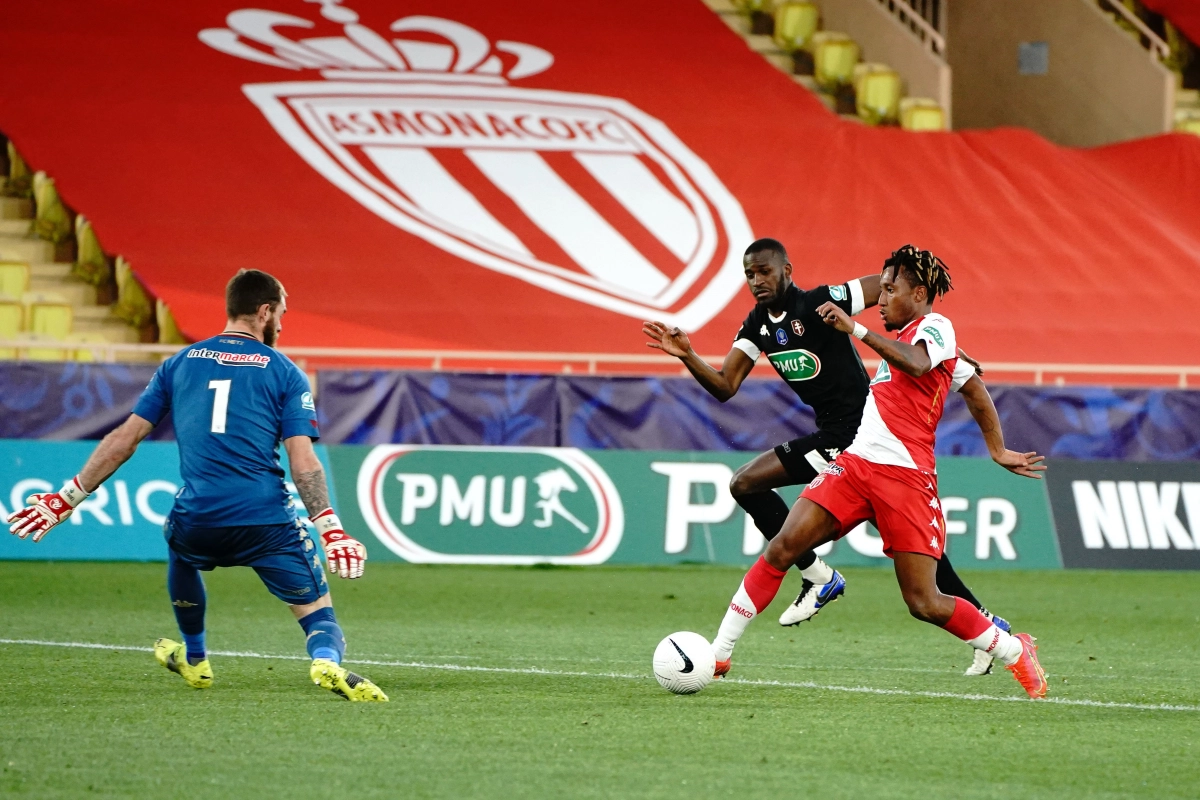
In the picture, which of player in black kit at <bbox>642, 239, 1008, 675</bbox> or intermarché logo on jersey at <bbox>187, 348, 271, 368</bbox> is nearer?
intermarché logo on jersey at <bbox>187, 348, 271, 368</bbox>

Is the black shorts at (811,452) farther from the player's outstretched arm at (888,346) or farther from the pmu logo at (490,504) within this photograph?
the pmu logo at (490,504)

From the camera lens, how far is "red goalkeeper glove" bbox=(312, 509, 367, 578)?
22.4 ft

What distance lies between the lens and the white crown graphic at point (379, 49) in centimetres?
2427

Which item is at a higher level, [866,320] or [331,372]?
[331,372]

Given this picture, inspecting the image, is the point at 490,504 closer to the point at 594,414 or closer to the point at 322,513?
the point at 594,414

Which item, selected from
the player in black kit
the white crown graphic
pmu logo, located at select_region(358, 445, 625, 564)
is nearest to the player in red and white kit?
the player in black kit

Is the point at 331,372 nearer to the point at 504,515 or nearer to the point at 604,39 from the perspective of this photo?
the point at 504,515

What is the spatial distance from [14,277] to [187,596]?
14315 millimetres

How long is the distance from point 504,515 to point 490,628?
16.9 feet

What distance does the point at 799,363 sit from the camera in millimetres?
9625

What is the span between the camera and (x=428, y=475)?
15930 millimetres

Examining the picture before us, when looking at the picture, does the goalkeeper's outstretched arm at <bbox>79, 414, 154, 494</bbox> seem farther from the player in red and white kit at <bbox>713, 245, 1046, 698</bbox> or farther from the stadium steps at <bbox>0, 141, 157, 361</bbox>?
the stadium steps at <bbox>0, 141, 157, 361</bbox>

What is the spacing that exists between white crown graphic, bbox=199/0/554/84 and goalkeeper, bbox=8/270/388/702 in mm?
17460

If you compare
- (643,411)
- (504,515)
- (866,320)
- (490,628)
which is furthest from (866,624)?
(866,320)
